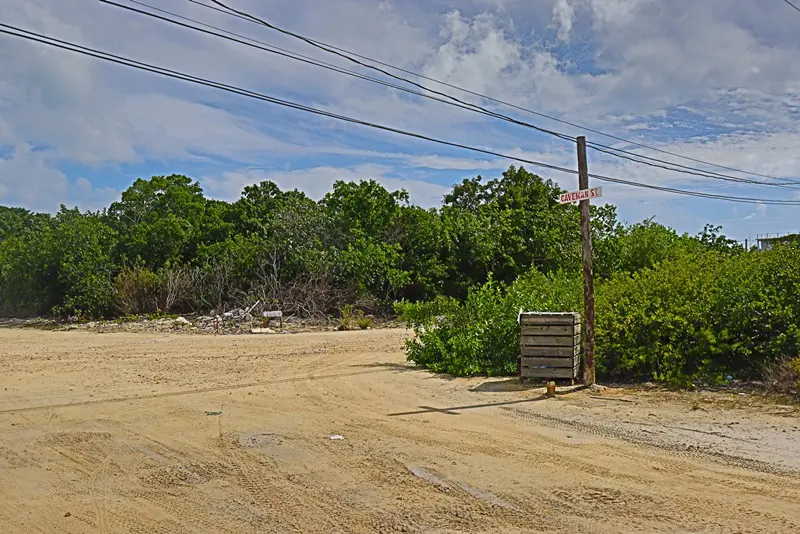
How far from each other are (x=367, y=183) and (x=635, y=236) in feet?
45.0

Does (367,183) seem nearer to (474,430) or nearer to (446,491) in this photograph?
(474,430)

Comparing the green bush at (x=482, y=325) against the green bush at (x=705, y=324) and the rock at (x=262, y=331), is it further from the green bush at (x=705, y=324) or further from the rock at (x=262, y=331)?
the rock at (x=262, y=331)

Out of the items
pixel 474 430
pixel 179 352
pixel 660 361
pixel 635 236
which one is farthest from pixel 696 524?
pixel 635 236

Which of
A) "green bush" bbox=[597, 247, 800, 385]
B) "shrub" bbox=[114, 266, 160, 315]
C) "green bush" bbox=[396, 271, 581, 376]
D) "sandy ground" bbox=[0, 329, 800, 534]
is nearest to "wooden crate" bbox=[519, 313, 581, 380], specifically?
"sandy ground" bbox=[0, 329, 800, 534]

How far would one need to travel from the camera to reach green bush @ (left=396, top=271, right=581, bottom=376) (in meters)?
13.3

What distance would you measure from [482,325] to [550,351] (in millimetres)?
2424

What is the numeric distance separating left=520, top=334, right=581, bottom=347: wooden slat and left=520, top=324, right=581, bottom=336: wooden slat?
6 centimetres

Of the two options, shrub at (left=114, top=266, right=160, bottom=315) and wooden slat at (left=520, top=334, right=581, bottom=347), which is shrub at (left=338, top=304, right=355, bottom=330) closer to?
shrub at (left=114, top=266, right=160, bottom=315)

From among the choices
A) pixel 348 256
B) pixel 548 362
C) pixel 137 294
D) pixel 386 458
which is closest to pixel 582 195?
pixel 548 362

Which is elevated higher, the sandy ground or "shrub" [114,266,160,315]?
"shrub" [114,266,160,315]

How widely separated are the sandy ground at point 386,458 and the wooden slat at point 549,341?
0.80 m

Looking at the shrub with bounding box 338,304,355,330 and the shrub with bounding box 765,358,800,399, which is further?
the shrub with bounding box 338,304,355,330

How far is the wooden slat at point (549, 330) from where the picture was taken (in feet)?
38.1

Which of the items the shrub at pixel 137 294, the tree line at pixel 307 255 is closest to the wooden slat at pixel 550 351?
the tree line at pixel 307 255
